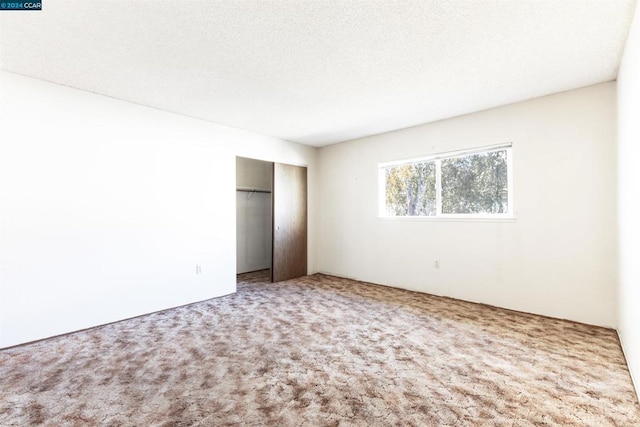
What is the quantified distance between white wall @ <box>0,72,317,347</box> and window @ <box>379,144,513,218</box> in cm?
269

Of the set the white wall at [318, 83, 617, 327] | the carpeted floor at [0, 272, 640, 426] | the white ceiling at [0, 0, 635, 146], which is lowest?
the carpeted floor at [0, 272, 640, 426]

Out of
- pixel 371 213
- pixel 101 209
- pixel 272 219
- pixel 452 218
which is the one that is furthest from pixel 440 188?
pixel 101 209

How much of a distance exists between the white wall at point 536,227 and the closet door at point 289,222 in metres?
1.65

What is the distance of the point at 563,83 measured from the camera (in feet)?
9.87

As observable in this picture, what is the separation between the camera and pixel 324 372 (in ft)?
7.17

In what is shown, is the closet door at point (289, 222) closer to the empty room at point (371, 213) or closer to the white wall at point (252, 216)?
the empty room at point (371, 213)

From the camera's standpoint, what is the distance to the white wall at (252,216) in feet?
19.9

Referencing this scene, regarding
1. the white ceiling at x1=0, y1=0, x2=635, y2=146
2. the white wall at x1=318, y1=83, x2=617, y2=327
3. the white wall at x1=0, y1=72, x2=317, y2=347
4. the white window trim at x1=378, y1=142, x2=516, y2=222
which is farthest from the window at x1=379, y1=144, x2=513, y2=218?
the white wall at x1=0, y1=72, x2=317, y2=347

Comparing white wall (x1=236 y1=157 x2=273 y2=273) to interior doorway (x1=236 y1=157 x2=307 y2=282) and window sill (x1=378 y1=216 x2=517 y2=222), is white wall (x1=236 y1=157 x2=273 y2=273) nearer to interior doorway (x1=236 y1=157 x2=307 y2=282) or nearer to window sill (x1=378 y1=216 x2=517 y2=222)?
interior doorway (x1=236 y1=157 x2=307 y2=282)

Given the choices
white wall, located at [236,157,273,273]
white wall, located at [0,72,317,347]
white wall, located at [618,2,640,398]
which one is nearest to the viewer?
white wall, located at [618,2,640,398]

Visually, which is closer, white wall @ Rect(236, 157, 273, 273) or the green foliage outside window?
the green foliage outside window

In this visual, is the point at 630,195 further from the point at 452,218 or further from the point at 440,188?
the point at 440,188

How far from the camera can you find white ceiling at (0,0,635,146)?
1.92m

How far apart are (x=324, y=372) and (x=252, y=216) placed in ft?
14.9
